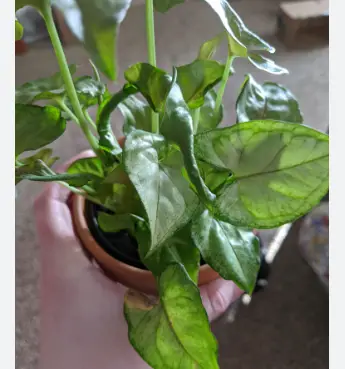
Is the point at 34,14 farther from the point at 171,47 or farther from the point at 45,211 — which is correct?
the point at 45,211

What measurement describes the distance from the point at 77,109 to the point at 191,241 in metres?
0.15

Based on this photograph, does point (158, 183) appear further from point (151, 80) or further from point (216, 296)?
point (216, 296)

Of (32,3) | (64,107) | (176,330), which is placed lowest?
(176,330)

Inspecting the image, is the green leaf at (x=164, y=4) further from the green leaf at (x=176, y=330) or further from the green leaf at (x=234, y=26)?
the green leaf at (x=176, y=330)

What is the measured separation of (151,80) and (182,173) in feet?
0.25

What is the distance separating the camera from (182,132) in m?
0.32

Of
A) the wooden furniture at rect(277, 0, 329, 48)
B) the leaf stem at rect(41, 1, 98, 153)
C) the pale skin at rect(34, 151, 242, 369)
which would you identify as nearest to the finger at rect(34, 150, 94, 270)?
the pale skin at rect(34, 151, 242, 369)

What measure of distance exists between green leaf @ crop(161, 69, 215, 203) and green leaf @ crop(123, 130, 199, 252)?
15 mm

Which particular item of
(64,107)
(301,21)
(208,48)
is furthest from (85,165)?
(301,21)

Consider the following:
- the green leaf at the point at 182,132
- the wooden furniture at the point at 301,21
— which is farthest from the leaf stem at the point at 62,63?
the wooden furniture at the point at 301,21

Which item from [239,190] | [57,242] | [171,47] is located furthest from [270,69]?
[171,47]

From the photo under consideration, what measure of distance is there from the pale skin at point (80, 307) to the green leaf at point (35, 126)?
6.4 inches

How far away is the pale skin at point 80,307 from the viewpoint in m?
0.52

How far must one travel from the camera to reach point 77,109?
44 cm
